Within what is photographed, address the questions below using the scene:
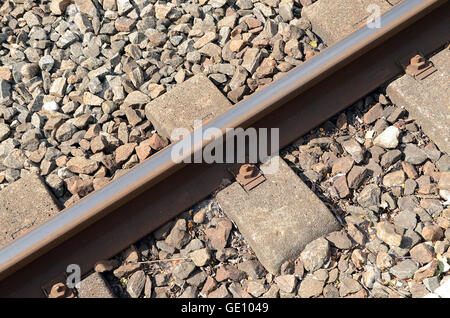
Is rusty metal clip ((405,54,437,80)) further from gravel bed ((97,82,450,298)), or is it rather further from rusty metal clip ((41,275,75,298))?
rusty metal clip ((41,275,75,298))

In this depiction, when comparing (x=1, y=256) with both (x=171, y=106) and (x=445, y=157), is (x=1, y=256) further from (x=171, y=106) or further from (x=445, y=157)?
(x=445, y=157)

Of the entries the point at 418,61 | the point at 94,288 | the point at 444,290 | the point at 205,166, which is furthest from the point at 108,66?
the point at 444,290

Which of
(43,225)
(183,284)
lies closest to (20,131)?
(43,225)

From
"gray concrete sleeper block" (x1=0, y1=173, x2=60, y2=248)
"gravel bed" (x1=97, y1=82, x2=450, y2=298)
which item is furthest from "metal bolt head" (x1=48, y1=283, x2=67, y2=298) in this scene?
"gray concrete sleeper block" (x1=0, y1=173, x2=60, y2=248)

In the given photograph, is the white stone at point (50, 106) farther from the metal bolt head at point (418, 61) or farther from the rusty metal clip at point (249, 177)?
the metal bolt head at point (418, 61)

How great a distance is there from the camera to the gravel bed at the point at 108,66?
402 centimetres

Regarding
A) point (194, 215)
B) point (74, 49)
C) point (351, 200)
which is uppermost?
point (74, 49)

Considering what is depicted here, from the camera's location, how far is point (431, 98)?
13.2 feet

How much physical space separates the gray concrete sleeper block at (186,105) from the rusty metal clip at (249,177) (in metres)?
0.48

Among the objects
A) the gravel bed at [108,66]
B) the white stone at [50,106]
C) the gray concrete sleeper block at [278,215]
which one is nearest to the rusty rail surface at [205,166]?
the gray concrete sleeper block at [278,215]

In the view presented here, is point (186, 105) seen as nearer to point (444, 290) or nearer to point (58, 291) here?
point (58, 291)

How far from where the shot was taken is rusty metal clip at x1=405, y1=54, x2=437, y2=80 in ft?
13.6

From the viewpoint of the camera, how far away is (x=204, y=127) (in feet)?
12.5

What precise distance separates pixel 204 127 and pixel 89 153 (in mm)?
906
